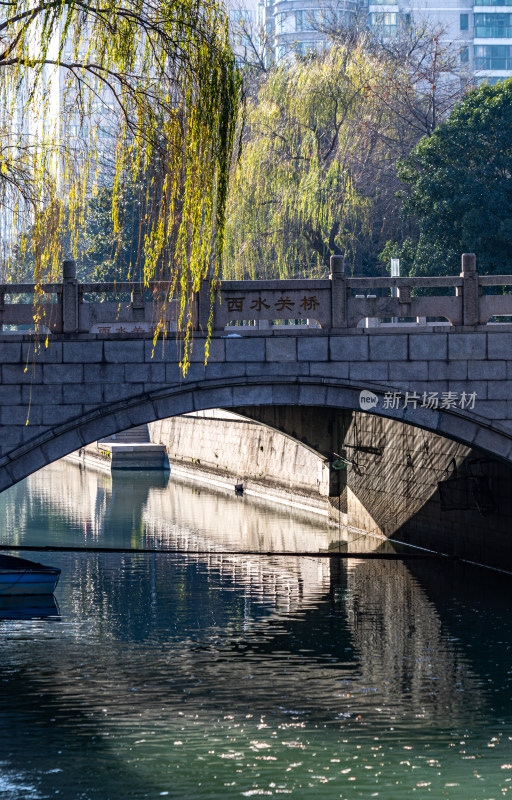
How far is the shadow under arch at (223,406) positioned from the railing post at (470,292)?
3.99 feet

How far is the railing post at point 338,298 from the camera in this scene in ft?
44.4

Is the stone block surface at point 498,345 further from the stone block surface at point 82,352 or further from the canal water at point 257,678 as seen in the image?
the stone block surface at point 82,352

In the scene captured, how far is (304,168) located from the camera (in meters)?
27.0

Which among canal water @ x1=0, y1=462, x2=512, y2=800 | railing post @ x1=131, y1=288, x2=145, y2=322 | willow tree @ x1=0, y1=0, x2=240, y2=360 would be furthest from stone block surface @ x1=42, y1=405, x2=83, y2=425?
canal water @ x1=0, y1=462, x2=512, y2=800

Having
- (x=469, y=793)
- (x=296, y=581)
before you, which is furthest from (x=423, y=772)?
(x=296, y=581)

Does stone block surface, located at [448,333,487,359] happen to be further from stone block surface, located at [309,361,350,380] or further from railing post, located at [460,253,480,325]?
stone block surface, located at [309,361,350,380]

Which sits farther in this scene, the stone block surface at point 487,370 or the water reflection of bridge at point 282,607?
the stone block surface at point 487,370

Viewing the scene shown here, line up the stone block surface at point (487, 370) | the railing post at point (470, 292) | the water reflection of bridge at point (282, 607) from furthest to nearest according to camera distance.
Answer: the stone block surface at point (487, 370) → the railing post at point (470, 292) → the water reflection of bridge at point (282, 607)

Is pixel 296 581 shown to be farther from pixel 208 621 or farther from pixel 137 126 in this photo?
pixel 137 126

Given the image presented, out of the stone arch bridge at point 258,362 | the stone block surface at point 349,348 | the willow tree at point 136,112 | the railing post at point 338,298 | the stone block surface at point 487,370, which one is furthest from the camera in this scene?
the stone block surface at point 487,370

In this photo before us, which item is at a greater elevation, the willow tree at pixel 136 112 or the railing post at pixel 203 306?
the willow tree at pixel 136 112

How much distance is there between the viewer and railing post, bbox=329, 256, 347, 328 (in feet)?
44.4

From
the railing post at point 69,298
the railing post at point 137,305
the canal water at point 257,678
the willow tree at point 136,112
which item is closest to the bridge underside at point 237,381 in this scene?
the railing post at point 69,298

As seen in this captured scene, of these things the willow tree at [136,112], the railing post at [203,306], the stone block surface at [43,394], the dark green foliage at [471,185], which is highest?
the dark green foliage at [471,185]
